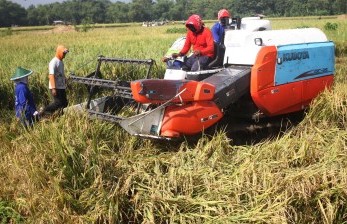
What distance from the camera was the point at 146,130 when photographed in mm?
4094

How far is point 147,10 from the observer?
98.1 meters

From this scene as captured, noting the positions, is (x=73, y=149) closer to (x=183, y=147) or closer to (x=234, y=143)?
(x=183, y=147)

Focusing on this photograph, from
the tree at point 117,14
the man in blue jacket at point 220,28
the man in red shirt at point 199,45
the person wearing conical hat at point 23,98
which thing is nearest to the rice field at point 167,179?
the person wearing conical hat at point 23,98

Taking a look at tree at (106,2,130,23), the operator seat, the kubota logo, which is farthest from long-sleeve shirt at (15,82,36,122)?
tree at (106,2,130,23)

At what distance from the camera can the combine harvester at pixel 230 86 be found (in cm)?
405

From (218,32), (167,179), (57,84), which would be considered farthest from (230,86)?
(57,84)

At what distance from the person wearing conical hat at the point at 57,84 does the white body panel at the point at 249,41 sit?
276cm

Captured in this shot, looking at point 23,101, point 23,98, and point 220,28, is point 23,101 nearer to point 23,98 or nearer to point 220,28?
point 23,98

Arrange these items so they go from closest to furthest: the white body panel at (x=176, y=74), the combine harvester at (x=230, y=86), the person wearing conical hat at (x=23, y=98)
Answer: the combine harvester at (x=230, y=86), the white body panel at (x=176, y=74), the person wearing conical hat at (x=23, y=98)

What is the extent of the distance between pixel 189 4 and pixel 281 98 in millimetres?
103690

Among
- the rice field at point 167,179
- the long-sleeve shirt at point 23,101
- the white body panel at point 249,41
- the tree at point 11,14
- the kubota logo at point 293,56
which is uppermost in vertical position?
the tree at point 11,14

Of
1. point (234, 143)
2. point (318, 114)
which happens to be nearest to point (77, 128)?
point (234, 143)

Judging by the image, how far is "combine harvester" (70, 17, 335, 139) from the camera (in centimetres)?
405

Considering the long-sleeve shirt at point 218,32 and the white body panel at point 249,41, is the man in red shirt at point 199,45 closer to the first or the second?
the white body panel at point 249,41
